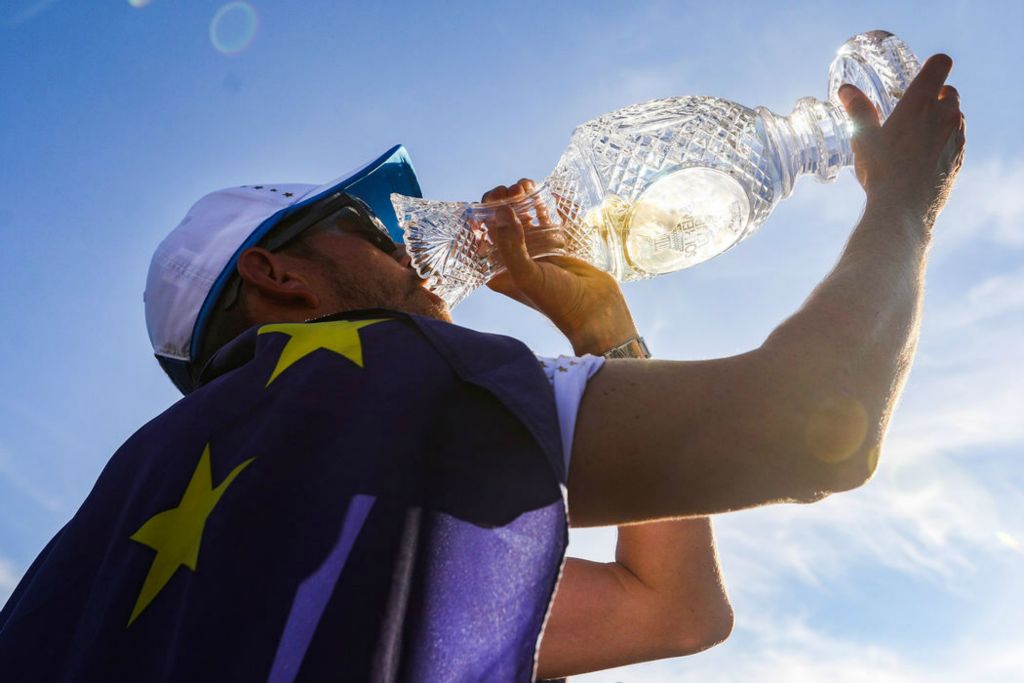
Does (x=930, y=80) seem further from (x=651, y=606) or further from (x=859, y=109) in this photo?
(x=651, y=606)

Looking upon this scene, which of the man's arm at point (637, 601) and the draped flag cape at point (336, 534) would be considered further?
the man's arm at point (637, 601)

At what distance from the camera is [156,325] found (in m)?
2.51

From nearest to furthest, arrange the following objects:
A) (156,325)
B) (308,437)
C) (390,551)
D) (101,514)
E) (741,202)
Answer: (390,551) < (308,437) < (101,514) < (156,325) < (741,202)

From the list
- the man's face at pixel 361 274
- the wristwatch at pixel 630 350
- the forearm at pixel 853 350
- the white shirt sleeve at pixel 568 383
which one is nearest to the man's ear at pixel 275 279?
the man's face at pixel 361 274

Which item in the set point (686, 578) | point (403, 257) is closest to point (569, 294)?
point (403, 257)

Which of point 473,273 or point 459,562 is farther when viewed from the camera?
point 473,273

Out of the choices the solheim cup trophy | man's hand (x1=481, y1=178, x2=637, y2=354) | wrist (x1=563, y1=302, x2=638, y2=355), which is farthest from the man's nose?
wrist (x1=563, y1=302, x2=638, y2=355)

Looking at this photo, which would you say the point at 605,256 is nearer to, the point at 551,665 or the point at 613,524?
the point at 551,665

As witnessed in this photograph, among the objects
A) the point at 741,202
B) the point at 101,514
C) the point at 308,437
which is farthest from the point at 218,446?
the point at 741,202

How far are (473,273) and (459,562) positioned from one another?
1.66m

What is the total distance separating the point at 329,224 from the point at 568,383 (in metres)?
1.30

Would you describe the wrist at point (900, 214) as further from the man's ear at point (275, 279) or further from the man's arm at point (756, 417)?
the man's ear at point (275, 279)

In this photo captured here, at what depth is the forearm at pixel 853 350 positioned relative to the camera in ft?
4.75

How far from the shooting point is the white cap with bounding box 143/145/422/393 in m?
2.40
